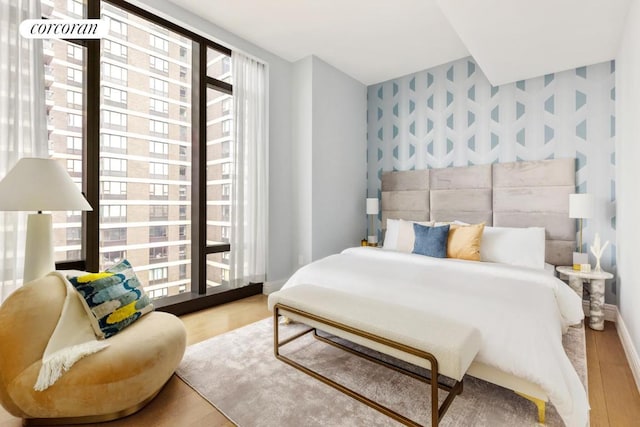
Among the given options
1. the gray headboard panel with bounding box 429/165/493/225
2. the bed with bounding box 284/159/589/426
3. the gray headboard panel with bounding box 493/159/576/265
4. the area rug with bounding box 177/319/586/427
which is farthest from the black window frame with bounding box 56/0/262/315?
the gray headboard panel with bounding box 493/159/576/265

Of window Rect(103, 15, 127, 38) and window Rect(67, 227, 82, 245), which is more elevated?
window Rect(103, 15, 127, 38)

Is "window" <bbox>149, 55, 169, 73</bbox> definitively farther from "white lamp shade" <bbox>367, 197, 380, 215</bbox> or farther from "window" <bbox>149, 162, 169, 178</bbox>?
"white lamp shade" <bbox>367, 197, 380, 215</bbox>

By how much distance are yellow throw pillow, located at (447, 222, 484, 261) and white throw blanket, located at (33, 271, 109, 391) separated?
113 inches

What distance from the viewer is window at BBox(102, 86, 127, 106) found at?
9.62 ft

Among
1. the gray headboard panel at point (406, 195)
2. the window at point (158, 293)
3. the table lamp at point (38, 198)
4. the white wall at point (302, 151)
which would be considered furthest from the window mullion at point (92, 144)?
the gray headboard panel at point (406, 195)

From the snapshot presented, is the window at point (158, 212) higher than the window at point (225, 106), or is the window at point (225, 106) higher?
the window at point (225, 106)

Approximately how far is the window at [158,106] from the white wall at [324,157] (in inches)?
61.0

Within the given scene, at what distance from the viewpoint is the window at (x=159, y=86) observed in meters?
3.32

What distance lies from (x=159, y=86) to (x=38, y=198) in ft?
6.85

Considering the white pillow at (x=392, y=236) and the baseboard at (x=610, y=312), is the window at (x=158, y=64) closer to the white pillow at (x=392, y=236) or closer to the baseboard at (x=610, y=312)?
the white pillow at (x=392, y=236)

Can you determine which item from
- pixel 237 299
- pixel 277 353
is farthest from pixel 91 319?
pixel 237 299

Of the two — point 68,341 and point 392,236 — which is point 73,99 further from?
point 392,236

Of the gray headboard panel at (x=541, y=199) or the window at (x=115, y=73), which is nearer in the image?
the window at (x=115, y=73)

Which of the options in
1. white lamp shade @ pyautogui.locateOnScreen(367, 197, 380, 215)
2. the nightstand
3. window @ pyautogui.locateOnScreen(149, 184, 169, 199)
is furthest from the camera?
white lamp shade @ pyautogui.locateOnScreen(367, 197, 380, 215)
